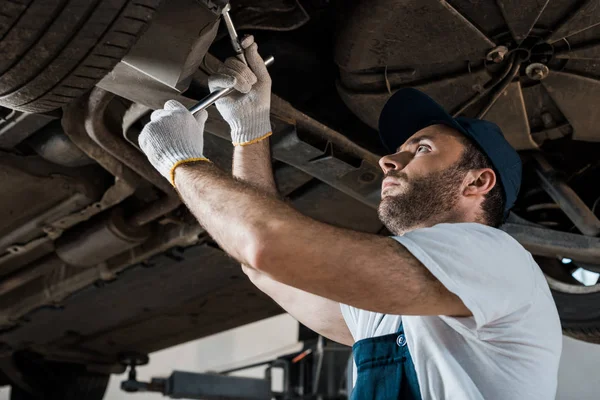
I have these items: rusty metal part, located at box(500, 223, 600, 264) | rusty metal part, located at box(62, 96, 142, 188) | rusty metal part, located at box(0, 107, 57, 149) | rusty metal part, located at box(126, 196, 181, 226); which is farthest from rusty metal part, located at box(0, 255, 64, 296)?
rusty metal part, located at box(500, 223, 600, 264)

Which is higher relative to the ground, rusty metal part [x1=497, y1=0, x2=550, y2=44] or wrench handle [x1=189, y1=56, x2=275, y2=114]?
rusty metal part [x1=497, y1=0, x2=550, y2=44]

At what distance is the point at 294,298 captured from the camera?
169 cm

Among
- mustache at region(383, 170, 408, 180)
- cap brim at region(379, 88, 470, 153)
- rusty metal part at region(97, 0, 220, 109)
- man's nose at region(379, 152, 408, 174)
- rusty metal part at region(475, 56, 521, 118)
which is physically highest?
rusty metal part at region(475, 56, 521, 118)

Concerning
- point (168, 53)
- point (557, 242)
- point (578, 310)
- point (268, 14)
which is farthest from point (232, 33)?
point (578, 310)

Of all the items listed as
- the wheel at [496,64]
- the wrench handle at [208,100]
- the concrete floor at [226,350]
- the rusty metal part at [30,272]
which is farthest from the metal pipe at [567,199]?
the concrete floor at [226,350]

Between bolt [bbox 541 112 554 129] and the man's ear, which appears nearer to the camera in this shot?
the man's ear

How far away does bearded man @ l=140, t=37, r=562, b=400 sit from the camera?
1153mm

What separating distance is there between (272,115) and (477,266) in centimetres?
82

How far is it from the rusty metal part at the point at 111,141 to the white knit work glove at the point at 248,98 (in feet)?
1.30

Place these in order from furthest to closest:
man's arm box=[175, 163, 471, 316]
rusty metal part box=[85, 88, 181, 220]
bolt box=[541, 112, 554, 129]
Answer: bolt box=[541, 112, 554, 129]
rusty metal part box=[85, 88, 181, 220]
man's arm box=[175, 163, 471, 316]

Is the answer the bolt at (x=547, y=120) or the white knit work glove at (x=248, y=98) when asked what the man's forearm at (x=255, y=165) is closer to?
the white knit work glove at (x=248, y=98)

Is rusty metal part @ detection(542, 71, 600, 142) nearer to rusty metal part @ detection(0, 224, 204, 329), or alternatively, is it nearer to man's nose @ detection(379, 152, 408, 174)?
man's nose @ detection(379, 152, 408, 174)

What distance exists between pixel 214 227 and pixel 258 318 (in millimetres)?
2398

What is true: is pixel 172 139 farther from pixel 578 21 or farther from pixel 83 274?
pixel 83 274
